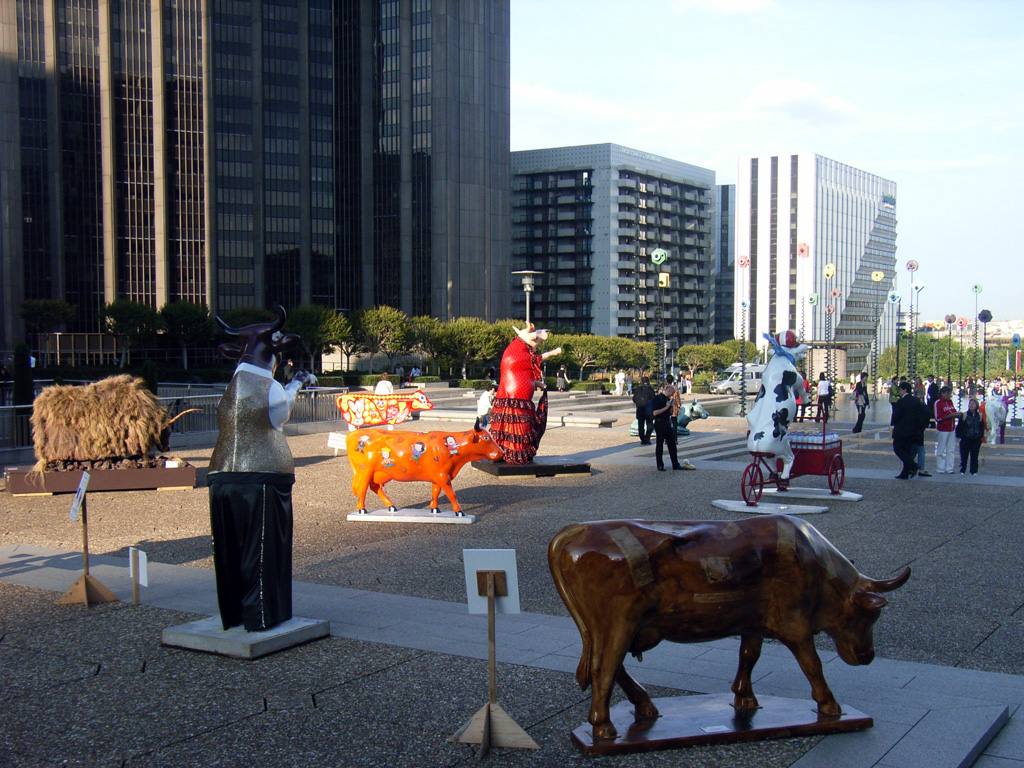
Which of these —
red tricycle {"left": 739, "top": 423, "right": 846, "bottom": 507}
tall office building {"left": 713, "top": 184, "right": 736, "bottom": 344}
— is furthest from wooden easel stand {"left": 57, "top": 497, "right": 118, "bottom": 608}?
tall office building {"left": 713, "top": 184, "right": 736, "bottom": 344}

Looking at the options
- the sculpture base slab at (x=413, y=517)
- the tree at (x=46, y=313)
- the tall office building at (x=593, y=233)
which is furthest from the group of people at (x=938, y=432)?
the tall office building at (x=593, y=233)

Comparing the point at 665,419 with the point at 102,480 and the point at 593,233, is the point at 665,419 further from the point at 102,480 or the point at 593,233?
the point at 593,233

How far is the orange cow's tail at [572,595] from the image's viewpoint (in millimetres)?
5062

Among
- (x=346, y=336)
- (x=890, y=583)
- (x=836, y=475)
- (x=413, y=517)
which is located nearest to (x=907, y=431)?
(x=836, y=475)

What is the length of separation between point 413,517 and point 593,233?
107m

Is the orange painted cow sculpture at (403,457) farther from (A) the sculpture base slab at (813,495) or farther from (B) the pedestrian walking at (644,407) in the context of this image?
(B) the pedestrian walking at (644,407)

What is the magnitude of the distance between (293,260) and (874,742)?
84.6 meters

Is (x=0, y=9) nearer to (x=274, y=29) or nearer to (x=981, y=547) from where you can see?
(x=274, y=29)

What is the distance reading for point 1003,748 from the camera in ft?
16.9

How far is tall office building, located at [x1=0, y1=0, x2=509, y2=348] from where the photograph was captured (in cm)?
7462

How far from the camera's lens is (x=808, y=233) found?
11112 cm

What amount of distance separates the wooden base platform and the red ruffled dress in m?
6.07

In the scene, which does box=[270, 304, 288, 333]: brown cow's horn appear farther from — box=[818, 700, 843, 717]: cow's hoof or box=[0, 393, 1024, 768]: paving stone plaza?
box=[818, 700, 843, 717]: cow's hoof

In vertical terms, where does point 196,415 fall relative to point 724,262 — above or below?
below
